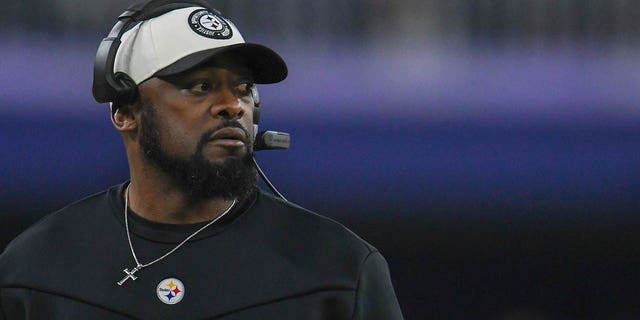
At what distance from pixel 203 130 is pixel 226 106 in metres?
0.05

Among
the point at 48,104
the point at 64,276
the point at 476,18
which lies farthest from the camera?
the point at 476,18

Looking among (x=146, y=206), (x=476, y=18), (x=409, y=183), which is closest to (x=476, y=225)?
(x=409, y=183)

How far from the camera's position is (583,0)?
12.9ft

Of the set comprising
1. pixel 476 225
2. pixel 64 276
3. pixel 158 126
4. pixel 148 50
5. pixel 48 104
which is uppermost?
pixel 148 50

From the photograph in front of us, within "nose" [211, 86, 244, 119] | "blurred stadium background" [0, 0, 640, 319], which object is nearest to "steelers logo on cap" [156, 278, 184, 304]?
"nose" [211, 86, 244, 119]

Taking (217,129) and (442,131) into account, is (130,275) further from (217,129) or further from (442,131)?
(442,131)

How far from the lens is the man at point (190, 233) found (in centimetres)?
163

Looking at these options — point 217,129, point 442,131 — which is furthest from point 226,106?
point 442,131

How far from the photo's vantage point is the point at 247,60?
1.71m

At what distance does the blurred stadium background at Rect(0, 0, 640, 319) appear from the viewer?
3670mm

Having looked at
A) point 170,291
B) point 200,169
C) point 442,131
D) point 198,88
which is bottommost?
point 442,131

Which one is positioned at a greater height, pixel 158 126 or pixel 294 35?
pixel 158 126

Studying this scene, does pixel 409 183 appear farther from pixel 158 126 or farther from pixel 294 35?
pixel 158 126

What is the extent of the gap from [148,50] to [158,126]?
12 centimetres
